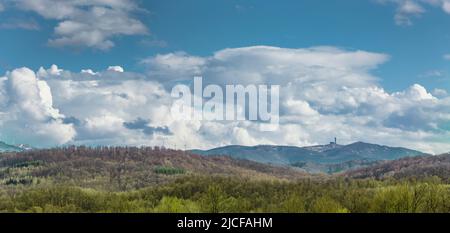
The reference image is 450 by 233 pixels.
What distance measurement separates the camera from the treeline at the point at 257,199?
239ft

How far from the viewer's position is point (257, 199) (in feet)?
440

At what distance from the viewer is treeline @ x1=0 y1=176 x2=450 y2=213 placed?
239 feet

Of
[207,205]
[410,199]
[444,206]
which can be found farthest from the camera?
[207,205]
